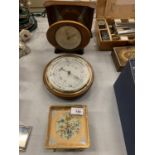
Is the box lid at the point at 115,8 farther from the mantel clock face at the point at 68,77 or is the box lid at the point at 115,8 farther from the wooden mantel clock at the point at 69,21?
the mantel clock face at the point at 68,77

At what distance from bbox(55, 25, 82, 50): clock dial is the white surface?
11 centimetres

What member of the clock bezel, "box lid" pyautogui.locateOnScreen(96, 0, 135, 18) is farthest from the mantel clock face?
"box lid" pyautogui.locateOnScreen(96, 0, 135, 18)

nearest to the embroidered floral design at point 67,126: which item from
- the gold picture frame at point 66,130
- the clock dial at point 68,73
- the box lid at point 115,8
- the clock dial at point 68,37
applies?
the gold picture frame at point 66,130

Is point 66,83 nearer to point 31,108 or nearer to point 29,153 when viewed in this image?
point 31,108

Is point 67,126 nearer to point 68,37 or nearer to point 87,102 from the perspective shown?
point 87,102

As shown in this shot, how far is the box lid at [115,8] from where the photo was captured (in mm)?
1188

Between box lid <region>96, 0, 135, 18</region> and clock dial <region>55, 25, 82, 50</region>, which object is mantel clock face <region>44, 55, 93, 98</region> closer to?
clock dial <region>55, 25, 82, 50</region>

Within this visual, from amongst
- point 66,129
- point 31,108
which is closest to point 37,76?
point 31,108

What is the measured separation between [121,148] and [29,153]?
1.18 feet

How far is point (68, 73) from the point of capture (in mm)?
970

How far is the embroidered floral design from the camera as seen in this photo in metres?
0.82

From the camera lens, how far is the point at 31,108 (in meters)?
0.93
